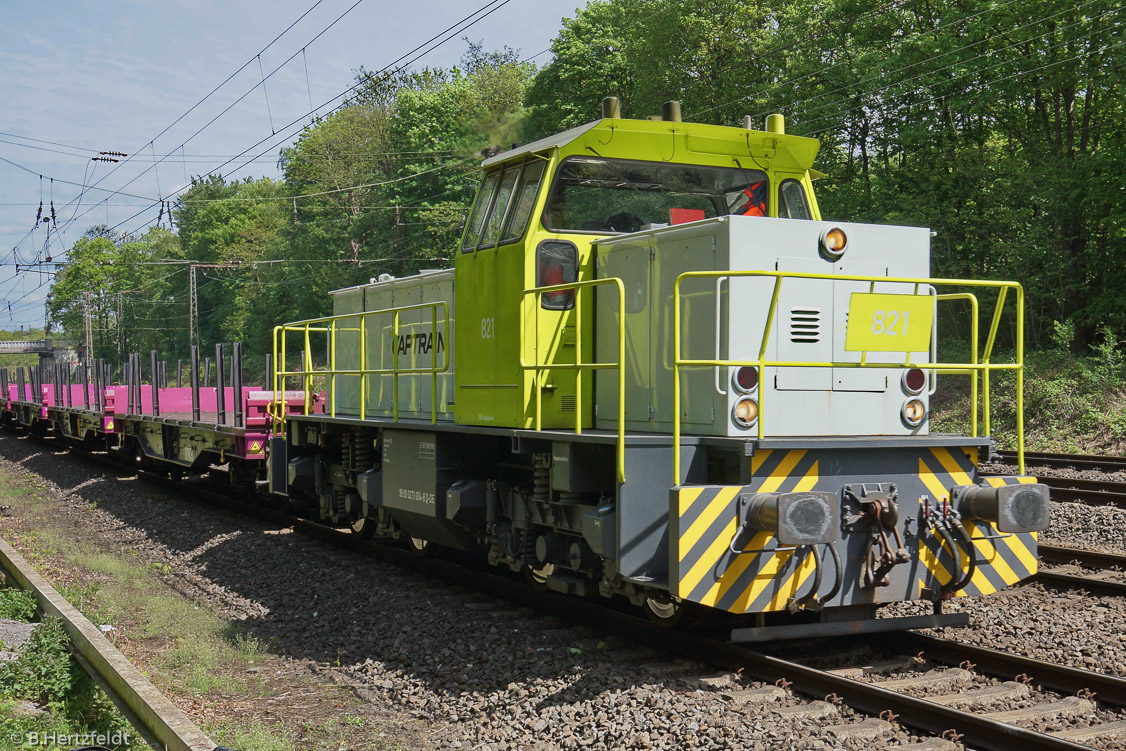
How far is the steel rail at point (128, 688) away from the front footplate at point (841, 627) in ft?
8.71

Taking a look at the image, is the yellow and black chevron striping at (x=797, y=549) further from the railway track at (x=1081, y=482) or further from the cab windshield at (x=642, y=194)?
the railway track at (x=1081, y=482)

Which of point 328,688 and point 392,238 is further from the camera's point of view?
point 392,238

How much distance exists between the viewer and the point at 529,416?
6.14 meters

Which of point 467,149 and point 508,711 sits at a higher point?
point 467,149

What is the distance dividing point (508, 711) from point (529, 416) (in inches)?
78.3

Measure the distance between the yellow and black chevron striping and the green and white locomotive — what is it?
0.04ft

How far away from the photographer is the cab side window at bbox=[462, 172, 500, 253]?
22.8 feet

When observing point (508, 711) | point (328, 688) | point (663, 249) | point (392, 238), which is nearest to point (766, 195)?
point (663, 249)

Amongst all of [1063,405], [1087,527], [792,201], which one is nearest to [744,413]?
[792,201]

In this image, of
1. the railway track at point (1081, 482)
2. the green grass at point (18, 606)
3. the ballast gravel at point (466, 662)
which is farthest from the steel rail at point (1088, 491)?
the green grass at point (18, 606)

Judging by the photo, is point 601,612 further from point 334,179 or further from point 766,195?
point 334,179

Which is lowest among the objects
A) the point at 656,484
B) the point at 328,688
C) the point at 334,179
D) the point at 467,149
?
→ the point at 328,688

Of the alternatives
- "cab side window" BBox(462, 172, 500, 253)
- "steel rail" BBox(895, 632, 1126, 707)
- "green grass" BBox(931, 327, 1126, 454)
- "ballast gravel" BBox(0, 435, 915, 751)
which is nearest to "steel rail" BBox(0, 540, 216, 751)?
"ballast gravel" BBox(0, 435, 915, 751)

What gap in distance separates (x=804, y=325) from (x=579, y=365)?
1.35 metres
